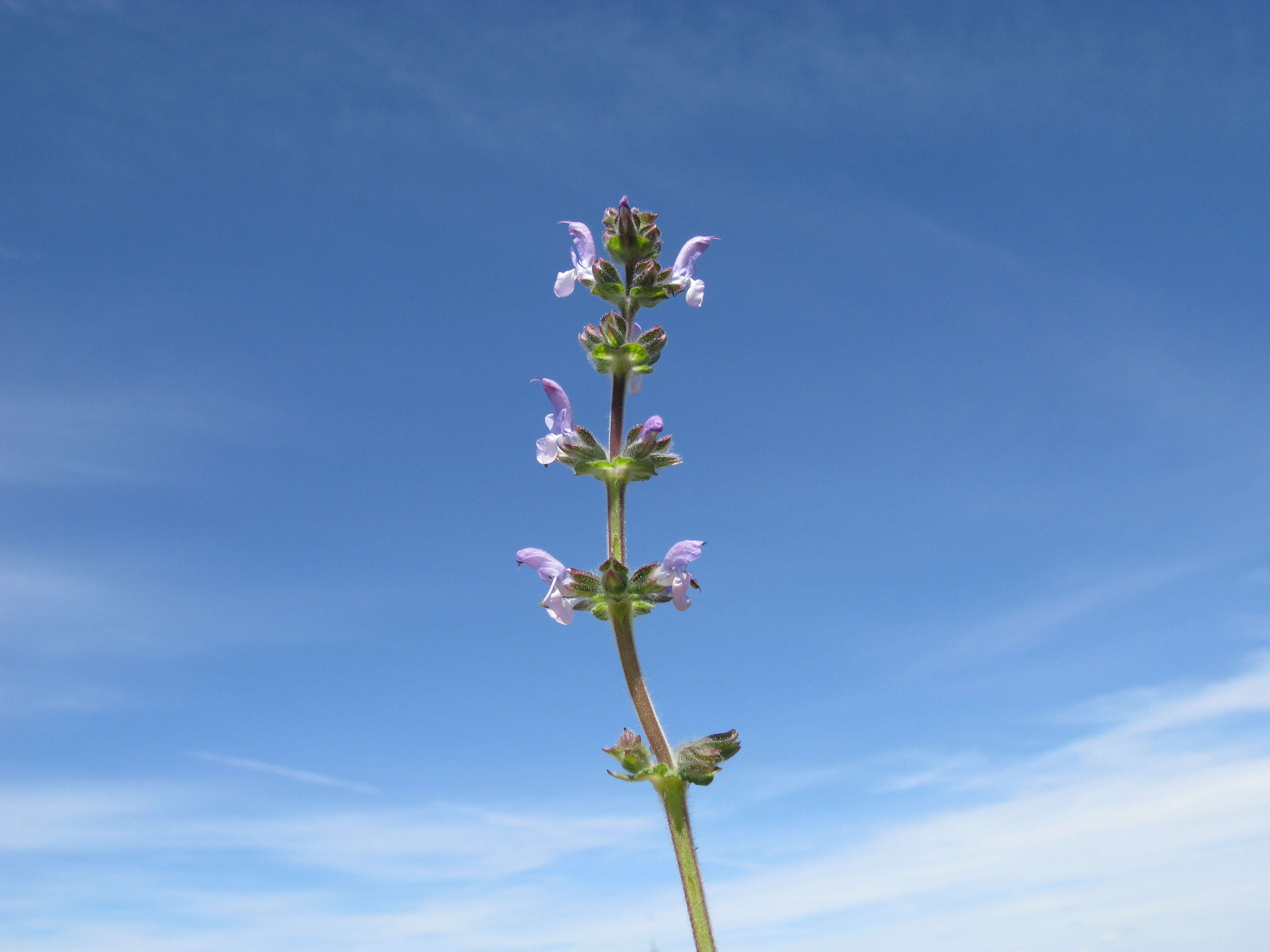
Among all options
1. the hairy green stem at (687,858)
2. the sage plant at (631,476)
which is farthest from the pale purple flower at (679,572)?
the hairy green stem at (687,858)

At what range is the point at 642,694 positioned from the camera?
381 centimetres

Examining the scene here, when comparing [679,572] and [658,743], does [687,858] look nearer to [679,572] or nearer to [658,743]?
[658,743]

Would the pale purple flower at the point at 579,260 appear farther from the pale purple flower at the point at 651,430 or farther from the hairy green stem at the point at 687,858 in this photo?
the hairy green stem at the point at 687,858

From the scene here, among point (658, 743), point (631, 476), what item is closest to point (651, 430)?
point (631, 476)

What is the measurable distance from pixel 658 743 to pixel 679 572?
0.88 metres

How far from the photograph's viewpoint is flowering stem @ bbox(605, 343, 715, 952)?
3.50m

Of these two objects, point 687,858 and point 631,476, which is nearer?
point 687,858

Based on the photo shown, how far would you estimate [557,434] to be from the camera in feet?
15.4

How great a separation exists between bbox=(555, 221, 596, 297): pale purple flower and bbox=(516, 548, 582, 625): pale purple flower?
1.45m

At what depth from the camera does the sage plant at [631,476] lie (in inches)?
148

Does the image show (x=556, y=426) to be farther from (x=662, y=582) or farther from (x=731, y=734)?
(x=731, y=734)

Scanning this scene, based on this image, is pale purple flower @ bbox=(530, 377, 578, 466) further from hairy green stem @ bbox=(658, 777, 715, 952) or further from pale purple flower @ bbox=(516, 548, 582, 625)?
hairy green stem @ bbox=(658, 777, 715, 952)

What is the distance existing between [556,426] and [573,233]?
Answer: 1217 millimetres

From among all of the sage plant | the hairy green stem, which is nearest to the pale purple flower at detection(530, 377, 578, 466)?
the sage plant
